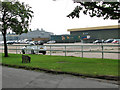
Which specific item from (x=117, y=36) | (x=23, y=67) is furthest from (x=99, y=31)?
(x=23, y=67)

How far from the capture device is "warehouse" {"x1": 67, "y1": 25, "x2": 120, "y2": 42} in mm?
70650

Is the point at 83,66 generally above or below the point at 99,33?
below

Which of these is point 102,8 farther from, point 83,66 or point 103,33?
point 103,33

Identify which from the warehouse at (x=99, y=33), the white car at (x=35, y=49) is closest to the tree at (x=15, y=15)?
the white car at (x=35, y=49)

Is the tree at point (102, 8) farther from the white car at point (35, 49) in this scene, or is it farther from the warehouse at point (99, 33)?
the warehouse at point (99, 33)

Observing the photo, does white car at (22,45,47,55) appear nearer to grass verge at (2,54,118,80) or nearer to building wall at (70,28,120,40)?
grass verge at (2,54,118,80)

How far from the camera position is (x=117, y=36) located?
71.2 m

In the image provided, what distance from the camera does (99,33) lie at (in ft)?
245

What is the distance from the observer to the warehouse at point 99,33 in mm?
70650

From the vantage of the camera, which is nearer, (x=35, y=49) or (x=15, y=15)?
(x=15, y=15)

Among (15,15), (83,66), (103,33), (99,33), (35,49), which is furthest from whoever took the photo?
(99,33)

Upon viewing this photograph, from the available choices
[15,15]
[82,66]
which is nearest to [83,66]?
[82,66]

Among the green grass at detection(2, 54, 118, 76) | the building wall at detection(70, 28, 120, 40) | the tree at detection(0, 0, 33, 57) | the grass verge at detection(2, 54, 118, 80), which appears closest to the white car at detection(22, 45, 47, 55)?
the tree at detection(0, 0, 33, 57)

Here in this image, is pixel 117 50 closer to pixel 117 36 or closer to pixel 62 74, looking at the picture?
pixel 62 74
